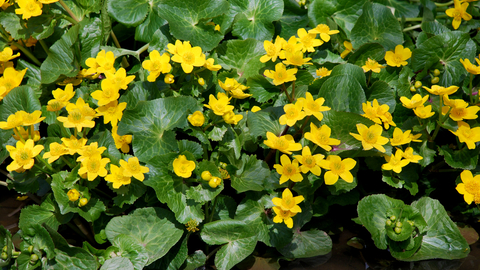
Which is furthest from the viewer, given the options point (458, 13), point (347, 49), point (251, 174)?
point (458, 13)

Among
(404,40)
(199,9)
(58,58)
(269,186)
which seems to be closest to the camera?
(269,186)

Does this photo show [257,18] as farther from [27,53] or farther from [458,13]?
[27,53]

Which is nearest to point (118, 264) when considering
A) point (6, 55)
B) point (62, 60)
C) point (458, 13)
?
point (62, 60)

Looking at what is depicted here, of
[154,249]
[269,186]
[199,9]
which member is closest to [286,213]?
[269,186]

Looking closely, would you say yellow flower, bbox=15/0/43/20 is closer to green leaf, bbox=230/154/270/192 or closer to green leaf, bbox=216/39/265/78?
green leaf, bbox=216/39/265/78

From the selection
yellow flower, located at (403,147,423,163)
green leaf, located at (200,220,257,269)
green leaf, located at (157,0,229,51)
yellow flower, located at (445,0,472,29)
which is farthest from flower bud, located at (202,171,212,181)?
yellow flower, located at (445,0,472,29)

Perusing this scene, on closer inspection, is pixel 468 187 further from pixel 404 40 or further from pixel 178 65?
pixel 178 65

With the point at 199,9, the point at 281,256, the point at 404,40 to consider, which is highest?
the point at 199,9
